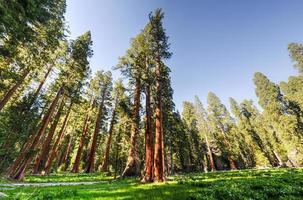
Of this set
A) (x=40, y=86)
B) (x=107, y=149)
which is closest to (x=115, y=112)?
(x=107, y=149)

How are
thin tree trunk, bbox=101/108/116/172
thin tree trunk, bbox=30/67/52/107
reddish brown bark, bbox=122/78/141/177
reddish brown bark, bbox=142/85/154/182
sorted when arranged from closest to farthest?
reddish brown bark, bbox=142/85/154/182 → reddish brown bark, bbox=122/78/141/177 → thin tree trunk, bbox=30/67/52/107 → thin tree trunk, bbox=101/108/116/172

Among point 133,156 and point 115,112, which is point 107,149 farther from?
point 133,156

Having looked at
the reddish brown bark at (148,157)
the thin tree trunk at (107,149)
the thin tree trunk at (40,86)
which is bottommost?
the reddish brown bark at (148,157)

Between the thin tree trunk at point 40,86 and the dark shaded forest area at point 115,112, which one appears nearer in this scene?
the dark shaded forest area at point 115,112

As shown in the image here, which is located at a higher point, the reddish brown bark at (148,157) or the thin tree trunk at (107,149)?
the thin tree trunk at (107,149)

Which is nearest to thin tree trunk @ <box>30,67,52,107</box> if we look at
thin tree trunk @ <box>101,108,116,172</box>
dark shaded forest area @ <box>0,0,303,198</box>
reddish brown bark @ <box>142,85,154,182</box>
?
dark shaded forest area @ <box>0,0,303,198</box>

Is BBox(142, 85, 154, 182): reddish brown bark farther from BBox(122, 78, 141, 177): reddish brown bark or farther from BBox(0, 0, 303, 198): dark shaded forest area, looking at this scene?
BBox(122, 78, 141, 177): reddish brown bark

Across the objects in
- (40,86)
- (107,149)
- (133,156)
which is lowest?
(133,156)

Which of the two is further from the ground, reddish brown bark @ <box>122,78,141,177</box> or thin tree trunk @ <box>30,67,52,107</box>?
thin tree trunk @ <box>30,67,52,107</box>

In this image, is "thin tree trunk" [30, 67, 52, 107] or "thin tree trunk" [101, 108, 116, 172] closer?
"thin tree trunk" [30, 67, 52, 107]

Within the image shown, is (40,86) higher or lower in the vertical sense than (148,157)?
higher

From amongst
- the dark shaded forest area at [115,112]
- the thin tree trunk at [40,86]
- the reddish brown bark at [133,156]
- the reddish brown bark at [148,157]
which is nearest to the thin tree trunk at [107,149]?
the dark shaded forest area at [115,112]

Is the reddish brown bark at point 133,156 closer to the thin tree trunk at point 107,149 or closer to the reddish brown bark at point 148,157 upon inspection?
the reddish brown bark at point 148,157

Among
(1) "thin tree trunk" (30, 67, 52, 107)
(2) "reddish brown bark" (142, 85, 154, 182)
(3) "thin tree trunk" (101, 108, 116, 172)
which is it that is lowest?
(2) "reddish brown bark" (142, 85, 154, 182)
